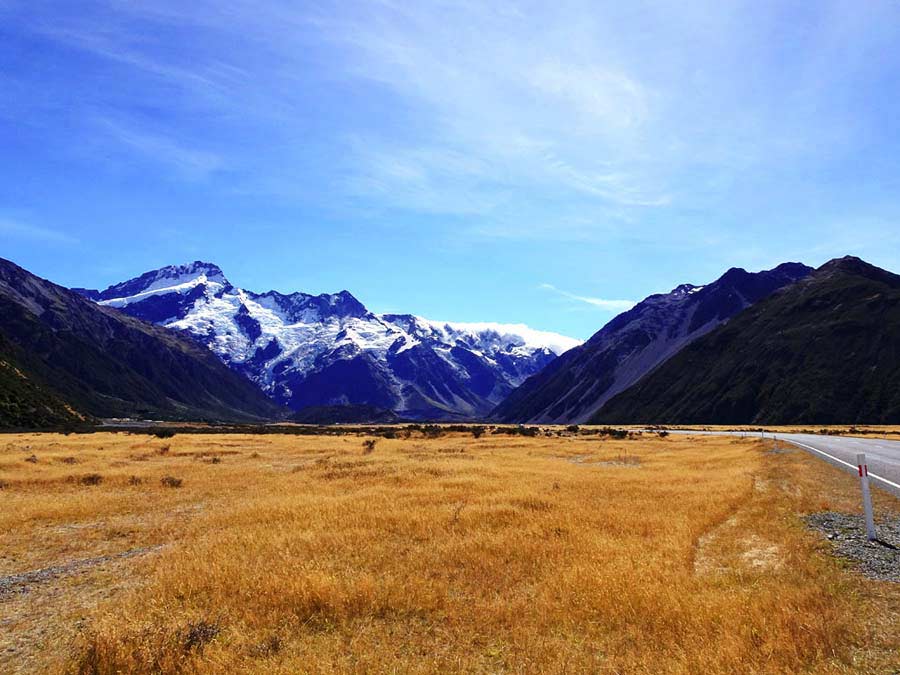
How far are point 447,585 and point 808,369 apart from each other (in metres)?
170

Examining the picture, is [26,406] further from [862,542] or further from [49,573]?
[862,542]

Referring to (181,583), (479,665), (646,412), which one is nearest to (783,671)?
(479,665)

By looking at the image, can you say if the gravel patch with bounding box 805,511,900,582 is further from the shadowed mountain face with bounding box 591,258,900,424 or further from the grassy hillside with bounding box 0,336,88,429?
the shadowed mountain face with bounding box 591,258,900,424

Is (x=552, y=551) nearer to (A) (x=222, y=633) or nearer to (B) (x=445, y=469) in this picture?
(A) (x=222, y=633)

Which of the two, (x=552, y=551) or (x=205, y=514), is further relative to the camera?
A: (x=205, y=514)

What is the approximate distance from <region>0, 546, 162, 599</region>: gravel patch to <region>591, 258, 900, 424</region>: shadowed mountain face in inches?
5819

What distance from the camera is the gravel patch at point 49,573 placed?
1128cm

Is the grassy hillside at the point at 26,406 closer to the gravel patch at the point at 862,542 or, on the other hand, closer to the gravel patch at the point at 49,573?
the gravel patch at the point at 49,573

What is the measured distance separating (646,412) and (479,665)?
656ft

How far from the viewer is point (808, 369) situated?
5851 inches

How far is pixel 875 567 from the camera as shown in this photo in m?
9.98

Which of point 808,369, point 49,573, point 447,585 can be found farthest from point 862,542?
point 808,369

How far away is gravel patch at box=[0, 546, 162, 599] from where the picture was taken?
444 inches

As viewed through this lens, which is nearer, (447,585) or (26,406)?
(447,585)
